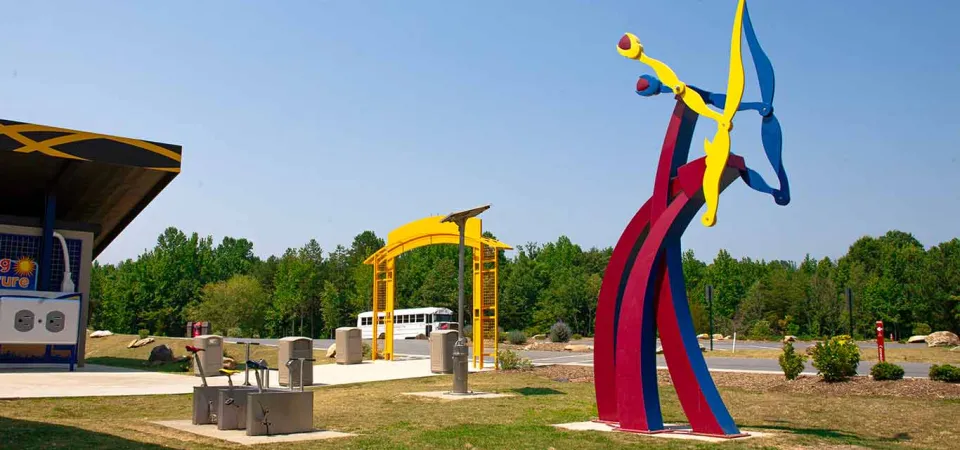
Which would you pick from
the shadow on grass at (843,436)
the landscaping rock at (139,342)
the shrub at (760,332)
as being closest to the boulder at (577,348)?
the shrub at (760,332)

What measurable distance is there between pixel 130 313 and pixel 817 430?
7063cm

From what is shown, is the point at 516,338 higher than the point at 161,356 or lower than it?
higher

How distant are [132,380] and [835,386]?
1615 cm

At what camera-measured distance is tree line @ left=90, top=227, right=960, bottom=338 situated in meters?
57.9

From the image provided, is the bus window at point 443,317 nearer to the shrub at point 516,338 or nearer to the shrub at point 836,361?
the shrub at point 516,338

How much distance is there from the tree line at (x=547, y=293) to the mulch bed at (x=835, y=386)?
33.4 meters

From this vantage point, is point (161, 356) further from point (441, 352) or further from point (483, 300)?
point (483, 300)

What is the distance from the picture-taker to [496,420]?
12648 millimetres

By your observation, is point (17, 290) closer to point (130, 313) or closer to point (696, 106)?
point (696, 106)

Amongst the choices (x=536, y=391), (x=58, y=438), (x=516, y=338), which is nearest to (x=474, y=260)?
(x=536, y=391)

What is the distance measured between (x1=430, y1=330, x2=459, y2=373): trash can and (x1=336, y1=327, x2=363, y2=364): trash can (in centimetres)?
412

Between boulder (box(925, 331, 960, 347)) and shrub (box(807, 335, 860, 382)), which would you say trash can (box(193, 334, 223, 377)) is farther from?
boulder (box(925, 331, 960, 347))

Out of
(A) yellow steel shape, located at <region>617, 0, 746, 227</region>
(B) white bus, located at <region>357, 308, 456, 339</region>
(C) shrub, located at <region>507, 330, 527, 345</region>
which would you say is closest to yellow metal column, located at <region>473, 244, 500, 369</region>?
(A) yellow steel shape, located at <region>617, 0, 746, 227</region>

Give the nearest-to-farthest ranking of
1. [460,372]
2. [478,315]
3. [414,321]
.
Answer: [460,372] → [478,315] → [414,321]
